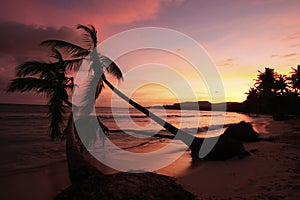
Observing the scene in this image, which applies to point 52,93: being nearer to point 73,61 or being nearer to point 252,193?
point 73,61

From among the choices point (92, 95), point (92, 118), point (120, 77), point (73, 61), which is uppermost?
point (73, 61)

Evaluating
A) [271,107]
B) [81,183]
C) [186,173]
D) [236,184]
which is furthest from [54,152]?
[271,107]

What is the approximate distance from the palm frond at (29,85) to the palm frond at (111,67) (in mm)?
2928

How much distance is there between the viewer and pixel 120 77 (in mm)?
11125

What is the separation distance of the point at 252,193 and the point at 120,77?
7633 mm

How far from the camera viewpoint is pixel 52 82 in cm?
1140

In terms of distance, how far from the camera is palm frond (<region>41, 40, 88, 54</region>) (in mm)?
10605

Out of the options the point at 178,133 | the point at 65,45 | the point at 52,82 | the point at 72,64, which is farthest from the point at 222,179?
the point at 52,82

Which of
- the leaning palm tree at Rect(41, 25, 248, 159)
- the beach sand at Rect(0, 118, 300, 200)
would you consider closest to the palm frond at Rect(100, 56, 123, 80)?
the leaning palm tree at Rect(41, 25, 248, 159)

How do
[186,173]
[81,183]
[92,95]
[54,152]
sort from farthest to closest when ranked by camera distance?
[54,152] < [92,95] < [186,173] < [81,183]

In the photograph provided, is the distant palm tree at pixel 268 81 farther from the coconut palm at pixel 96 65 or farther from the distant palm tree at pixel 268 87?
the coconut palm at pixel 96 65

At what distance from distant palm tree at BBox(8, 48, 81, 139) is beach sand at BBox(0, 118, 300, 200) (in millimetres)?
2508

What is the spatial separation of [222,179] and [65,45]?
28.5 feet

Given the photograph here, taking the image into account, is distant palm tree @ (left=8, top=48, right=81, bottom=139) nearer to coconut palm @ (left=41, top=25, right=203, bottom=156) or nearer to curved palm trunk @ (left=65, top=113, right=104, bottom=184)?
coconut palm @ (left=41, top=25, right=203, bottom=156)
